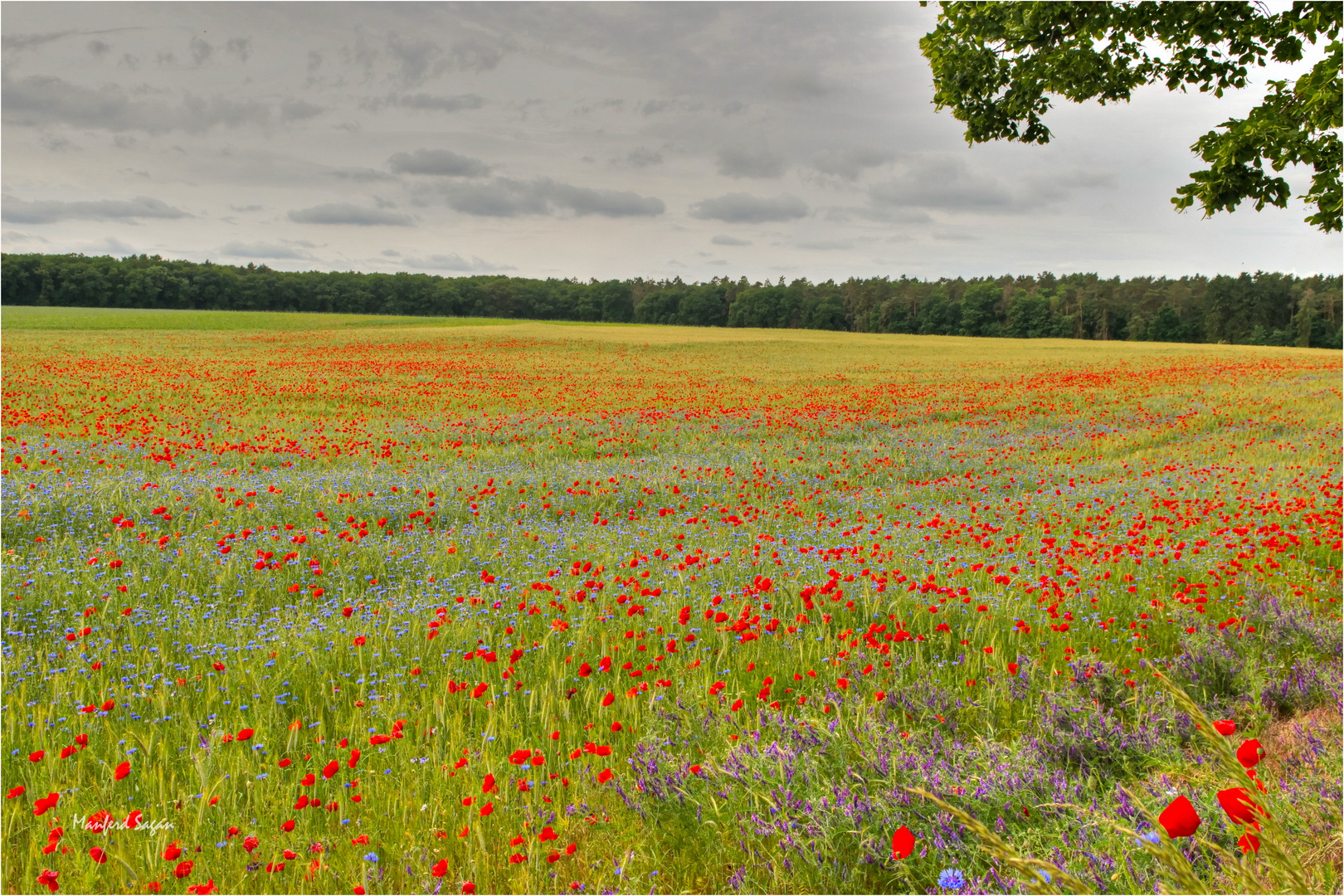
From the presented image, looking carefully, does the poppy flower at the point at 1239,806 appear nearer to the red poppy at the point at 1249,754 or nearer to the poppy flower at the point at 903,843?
the red poppy at the point at 1249,754

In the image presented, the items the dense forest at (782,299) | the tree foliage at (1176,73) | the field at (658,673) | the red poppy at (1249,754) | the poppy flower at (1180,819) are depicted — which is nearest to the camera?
the poppy flower at (1180,819)

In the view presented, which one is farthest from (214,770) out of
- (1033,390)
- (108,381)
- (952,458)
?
(1033,390)

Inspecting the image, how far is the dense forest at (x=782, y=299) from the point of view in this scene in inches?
3634

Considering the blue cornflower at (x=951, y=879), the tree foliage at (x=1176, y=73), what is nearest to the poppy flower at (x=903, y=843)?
the blue cornflower at (x=951, y=879)

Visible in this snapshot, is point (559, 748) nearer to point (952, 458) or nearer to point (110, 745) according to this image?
point (110, 745)

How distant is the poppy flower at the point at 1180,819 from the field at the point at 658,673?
0.10 m

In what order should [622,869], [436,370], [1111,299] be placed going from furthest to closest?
[1111,299] → [436,370] → [622,869]

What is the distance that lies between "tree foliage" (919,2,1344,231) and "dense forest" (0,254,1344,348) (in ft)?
320

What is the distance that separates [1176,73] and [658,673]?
8.30 metres

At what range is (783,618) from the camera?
5570 mm

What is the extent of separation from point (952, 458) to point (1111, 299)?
99510mm

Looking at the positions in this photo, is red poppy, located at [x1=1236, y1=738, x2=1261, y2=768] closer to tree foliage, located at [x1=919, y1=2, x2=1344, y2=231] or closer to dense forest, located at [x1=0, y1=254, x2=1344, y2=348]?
tree foliage, located at [x1=919, y1=2, x2=1344, y2=231]

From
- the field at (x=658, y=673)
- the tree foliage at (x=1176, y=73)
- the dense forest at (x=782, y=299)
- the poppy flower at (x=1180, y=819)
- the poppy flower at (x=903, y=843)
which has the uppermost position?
the dense forest at (x=782, y=299)

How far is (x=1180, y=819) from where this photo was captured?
1.57m
